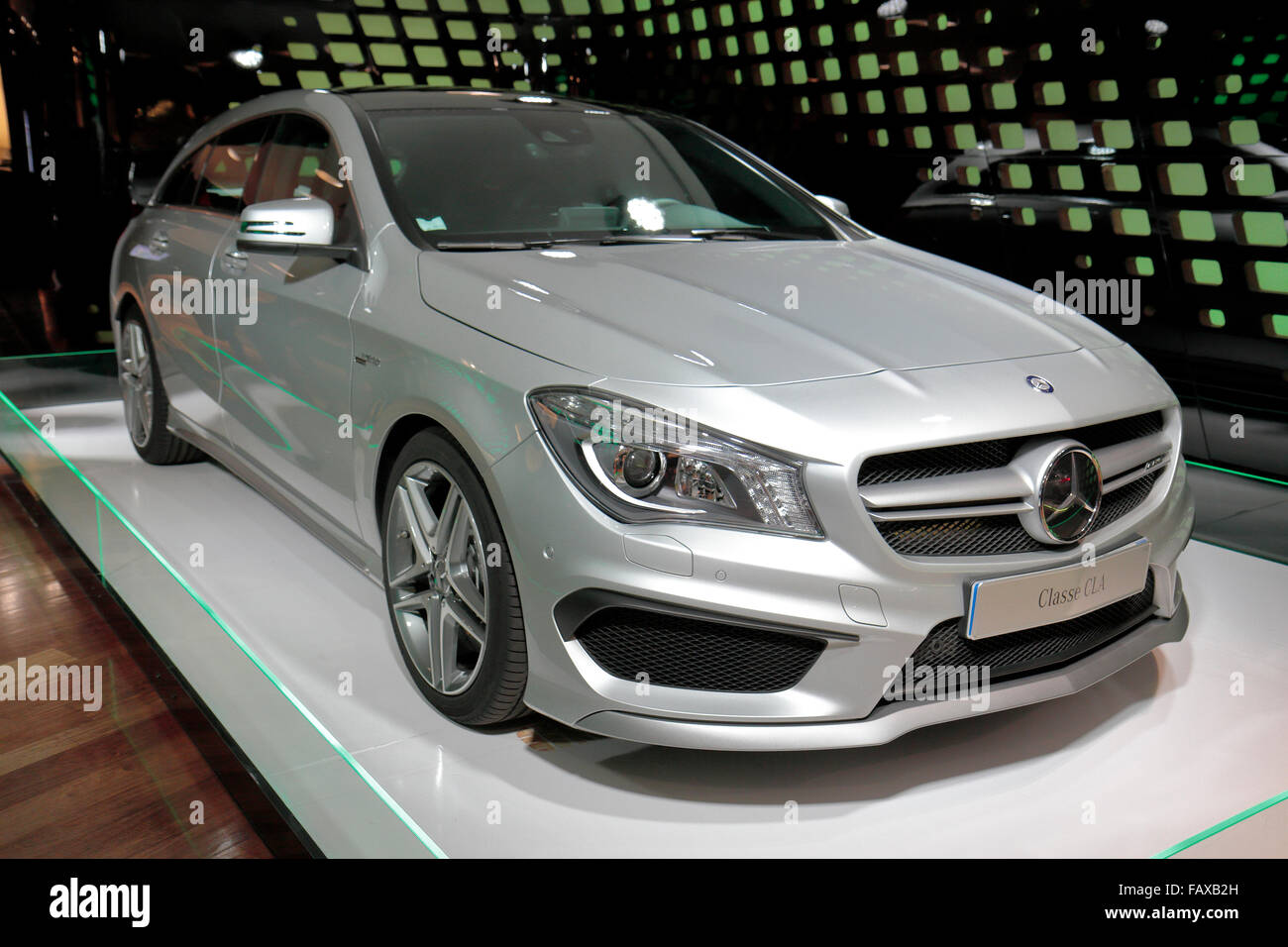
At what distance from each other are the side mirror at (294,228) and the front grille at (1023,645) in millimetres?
1479

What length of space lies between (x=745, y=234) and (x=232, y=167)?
163 centimetres

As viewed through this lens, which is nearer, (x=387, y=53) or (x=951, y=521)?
(x=951, y=521)

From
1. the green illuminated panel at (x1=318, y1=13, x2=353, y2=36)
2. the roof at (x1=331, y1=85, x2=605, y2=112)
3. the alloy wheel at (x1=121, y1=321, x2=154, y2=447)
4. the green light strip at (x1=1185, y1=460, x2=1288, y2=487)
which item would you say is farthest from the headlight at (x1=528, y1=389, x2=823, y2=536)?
the green illuminated panel at (x1=318, y1=13, x2=353, y2=36)

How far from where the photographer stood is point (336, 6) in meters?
6.46

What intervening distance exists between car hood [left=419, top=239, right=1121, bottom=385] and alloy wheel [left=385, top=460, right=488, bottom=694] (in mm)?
348

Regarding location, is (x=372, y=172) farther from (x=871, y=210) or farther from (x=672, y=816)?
(x=871, y=210)

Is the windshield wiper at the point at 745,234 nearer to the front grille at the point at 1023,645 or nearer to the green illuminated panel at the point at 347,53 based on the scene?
the front grille at the point at 1023,645

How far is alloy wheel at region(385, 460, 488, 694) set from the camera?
2.06m

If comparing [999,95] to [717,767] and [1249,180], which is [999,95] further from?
[717,767]

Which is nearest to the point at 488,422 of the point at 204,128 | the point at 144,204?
the point at 204,128

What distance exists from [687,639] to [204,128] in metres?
2.86

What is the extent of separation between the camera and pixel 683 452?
68.7 inches

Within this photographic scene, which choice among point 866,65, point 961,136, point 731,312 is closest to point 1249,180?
point 961,136

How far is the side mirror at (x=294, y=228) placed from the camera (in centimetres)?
239
